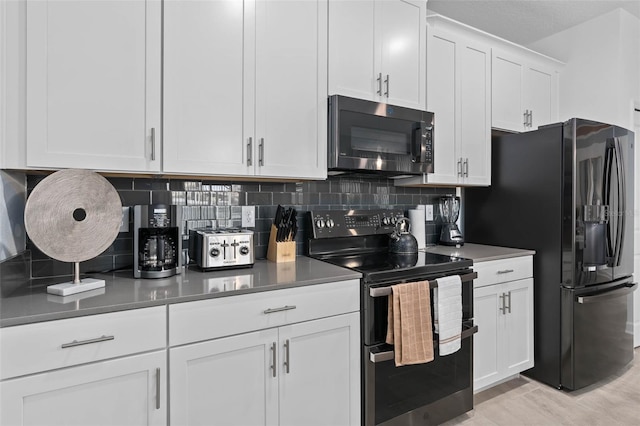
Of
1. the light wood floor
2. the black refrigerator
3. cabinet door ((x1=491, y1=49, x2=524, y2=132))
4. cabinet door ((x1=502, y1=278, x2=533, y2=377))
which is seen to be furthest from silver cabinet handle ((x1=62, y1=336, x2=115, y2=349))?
cabinet door ((x1=491, y1=49, x2=524, y2=132))

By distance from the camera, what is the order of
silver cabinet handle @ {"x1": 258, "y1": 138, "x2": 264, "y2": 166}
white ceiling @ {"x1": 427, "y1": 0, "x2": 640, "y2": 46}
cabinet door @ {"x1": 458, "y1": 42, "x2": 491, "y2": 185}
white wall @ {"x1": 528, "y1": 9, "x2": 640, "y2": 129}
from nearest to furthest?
1. silver cabinet handle @ {"x1": 258, "y1": 138, "x2": 264, "y2": 166}
2. cabinet door @ {"x1": 458, "y1": 42, "x2": 491, "y2": 185}
3. white ceiling @ {"x1": 427, "y1": 0, "x2": 640, "y2": 46}
4. white wall @ {"x1": 528, "y1": 9, "x2": 640, "y2": 129}

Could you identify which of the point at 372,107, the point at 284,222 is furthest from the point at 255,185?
the point at 372,107

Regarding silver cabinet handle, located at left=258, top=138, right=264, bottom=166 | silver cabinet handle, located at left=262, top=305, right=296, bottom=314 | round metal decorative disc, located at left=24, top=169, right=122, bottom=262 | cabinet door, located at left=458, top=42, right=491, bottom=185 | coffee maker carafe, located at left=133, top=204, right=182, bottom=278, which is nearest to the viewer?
round metal decorative disc, located at left=24, top=169, right=122, bottom=262

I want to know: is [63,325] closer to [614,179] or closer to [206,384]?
[206,384]

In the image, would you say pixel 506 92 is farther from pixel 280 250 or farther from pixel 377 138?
pixel 280 250

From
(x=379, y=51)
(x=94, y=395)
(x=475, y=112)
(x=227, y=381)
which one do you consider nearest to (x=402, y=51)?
(x=379, y=51)

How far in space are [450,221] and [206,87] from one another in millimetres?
2107

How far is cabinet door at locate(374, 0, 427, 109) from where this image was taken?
7.41ft

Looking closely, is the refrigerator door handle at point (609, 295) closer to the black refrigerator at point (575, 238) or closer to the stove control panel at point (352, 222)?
the black refrigerator at point (575, 238)

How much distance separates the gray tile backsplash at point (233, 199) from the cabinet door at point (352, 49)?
633mm

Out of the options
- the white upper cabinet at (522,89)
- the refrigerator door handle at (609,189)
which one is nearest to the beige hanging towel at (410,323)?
the refrigerator door handle at (609,189)

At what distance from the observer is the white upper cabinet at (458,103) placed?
2566 mm

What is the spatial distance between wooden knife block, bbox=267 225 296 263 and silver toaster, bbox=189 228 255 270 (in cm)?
22

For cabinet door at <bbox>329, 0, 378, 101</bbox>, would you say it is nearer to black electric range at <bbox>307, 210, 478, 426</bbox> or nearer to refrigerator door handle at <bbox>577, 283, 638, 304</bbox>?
black electric range at <bbox>307, 210, 478, 426</bbox>
